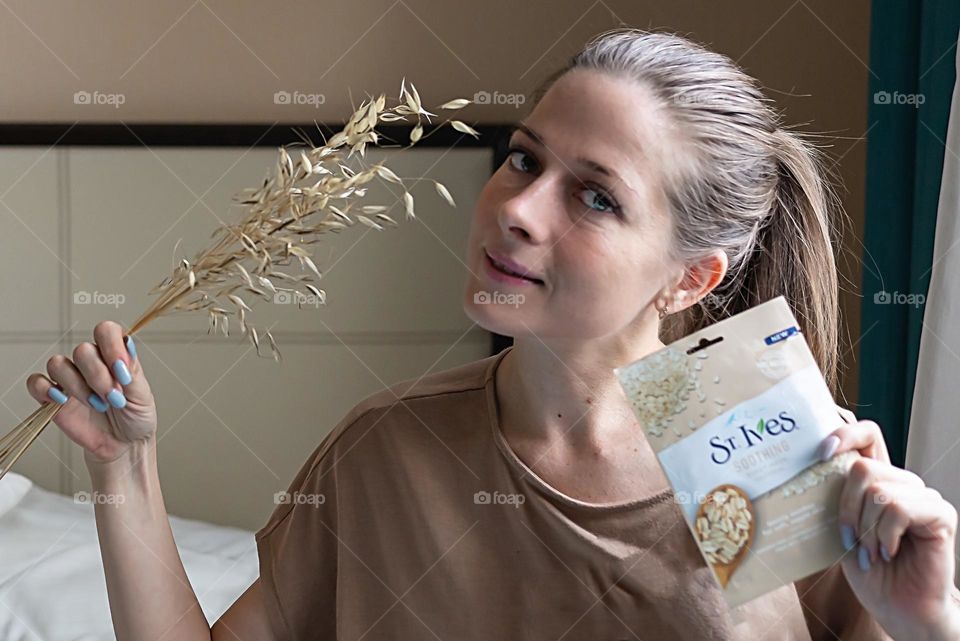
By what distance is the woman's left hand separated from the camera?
952 millimetres

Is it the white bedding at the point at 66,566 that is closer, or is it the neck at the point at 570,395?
the neck at the point at 570,395

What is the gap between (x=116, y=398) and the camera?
1047mm

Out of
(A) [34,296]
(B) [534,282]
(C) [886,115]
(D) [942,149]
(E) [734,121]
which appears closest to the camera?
(B) [534,282]

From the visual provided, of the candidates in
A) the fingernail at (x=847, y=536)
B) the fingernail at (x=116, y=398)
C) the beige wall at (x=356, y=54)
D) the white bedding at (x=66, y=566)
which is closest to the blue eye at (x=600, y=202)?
the fingernail at (x=847, y=536)

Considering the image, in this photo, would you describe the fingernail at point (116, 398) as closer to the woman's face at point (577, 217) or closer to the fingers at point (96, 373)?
the fingers at point (96, 373)

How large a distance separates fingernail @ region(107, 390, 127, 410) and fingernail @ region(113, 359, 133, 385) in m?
0.01

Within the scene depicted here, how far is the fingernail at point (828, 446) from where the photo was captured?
0.96 meters

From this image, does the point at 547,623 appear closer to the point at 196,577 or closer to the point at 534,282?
the point at 534,282

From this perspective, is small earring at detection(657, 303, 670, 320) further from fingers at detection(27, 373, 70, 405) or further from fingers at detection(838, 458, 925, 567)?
fingers at detection(27, 373, 70, 405)

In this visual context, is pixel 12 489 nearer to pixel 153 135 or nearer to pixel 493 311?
pixel 153 135

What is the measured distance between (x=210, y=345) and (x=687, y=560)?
168 cm

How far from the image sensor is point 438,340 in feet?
8.76

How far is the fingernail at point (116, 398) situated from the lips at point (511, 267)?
382 mm

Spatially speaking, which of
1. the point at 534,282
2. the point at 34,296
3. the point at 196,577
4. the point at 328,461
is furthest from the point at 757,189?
the point at 34,296
